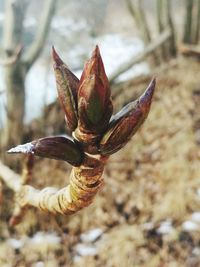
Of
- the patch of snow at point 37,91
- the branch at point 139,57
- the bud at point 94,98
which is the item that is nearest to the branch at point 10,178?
the bud at point 94,98

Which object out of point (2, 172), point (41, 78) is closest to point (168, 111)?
point (41, 78)

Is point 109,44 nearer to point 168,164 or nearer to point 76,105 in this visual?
point 168,164

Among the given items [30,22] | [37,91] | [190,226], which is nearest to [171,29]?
[37,91]

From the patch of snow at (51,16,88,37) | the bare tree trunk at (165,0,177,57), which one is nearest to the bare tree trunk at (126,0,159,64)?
the bare tree trunk at (165,0,177,57)

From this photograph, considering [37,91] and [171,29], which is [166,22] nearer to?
[171,29]

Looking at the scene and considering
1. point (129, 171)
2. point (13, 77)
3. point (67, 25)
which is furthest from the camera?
point (67, 25)

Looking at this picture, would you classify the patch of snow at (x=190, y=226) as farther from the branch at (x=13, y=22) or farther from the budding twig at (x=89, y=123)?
the budding twig at (x=89, y=123)
